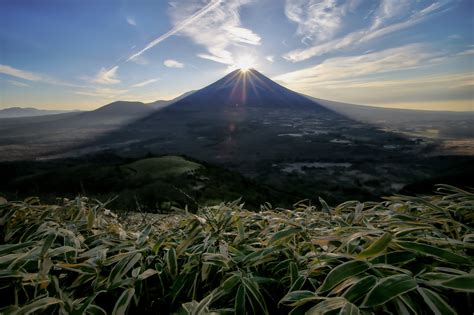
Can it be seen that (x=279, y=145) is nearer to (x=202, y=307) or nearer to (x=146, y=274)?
(x=146, y=274)

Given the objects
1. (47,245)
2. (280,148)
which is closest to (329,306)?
(47,245)

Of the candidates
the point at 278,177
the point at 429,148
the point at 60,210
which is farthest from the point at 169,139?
the point at 60,210

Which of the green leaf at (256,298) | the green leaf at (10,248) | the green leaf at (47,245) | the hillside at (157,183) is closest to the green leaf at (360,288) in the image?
the green leaf at (256,298)

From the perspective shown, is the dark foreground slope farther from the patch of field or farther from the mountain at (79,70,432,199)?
the patch of field

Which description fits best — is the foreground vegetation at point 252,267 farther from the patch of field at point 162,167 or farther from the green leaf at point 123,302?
the patch of field at point 162,167

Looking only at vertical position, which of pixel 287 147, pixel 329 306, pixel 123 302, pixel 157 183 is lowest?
pixel 287 147

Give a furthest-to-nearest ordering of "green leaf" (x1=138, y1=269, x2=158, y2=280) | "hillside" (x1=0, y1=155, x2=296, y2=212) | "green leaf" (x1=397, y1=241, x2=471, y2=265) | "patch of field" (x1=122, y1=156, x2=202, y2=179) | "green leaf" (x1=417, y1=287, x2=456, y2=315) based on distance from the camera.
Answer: "patch of field" (x1=122, y1=156, x2=202, y2=179) → "hillside" (x1=0, y1=155, x2=296, y2=212) → "green leaf" (x1=138, y1=269, x2=158, y2=280) → "green leaf" (x1=397, y1=241, x2=471, y2=265) → "green leaf" (x1=417, y1=287, x2=456, y2=315)

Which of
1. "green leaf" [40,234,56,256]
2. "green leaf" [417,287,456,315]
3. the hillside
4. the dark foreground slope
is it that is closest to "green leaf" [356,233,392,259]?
"green leaf" [417,287,456,315]
